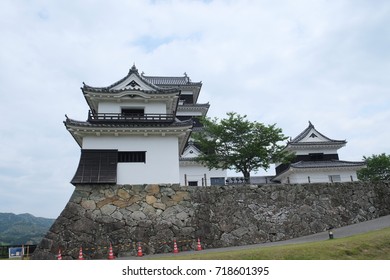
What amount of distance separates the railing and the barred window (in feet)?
5.87

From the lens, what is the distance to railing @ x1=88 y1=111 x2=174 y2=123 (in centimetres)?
1586

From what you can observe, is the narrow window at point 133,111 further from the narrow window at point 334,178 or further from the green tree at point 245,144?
the narrow window at point 334,178

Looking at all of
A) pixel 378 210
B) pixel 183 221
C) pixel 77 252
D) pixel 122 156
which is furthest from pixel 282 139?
pixel 77 252

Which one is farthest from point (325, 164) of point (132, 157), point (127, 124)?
point (127, 124)

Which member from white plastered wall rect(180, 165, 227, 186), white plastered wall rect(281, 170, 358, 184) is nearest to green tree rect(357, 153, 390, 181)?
white plastered wall rect(281, 170, 358, 184)

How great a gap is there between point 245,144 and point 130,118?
7.13 m

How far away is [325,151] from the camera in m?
26.4

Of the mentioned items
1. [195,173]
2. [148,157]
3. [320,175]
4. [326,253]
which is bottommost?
[326,253]

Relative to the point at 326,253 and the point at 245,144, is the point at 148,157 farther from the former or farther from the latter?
the point at 326,253

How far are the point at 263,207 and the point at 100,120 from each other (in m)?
9.54

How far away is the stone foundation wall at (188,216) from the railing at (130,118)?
11.7 feet

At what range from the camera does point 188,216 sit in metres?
14.2

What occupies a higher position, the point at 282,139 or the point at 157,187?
the point at 282,139
